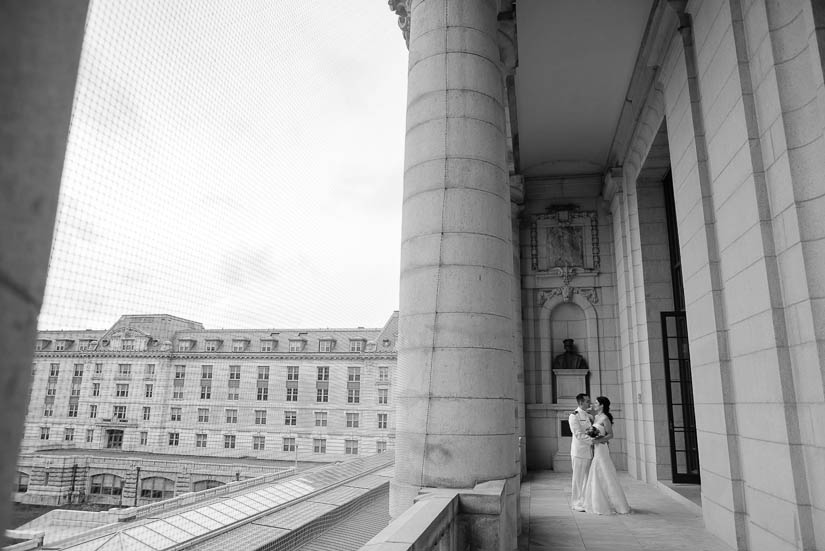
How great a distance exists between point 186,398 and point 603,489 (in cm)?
627

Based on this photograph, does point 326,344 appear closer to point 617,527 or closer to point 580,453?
point 580,453

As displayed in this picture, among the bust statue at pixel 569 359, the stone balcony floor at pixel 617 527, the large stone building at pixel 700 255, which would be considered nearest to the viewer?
the large stone building at pixel 700 255

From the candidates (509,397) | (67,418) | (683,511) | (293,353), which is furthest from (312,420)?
(67,418)

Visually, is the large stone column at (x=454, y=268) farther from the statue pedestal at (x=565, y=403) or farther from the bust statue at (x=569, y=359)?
the bust statue at (x=569, y=359)

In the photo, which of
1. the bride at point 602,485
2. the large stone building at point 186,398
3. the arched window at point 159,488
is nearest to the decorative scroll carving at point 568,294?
the large stone building at point 186,398

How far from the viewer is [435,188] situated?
568 centimetres

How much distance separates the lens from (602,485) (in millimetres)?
8609

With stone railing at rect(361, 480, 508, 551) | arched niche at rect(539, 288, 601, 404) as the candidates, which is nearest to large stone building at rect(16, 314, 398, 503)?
stone railing at rect(361, 480, 508, 551)

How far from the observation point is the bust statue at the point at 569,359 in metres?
14.7

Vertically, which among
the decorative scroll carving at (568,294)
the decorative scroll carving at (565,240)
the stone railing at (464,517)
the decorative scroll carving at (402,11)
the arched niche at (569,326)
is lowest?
the stone railing at (464,517)

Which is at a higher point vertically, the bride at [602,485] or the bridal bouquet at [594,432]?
the bridal bouquet at [594,432]

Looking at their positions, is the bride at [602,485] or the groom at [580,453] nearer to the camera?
the bride at [602,485]

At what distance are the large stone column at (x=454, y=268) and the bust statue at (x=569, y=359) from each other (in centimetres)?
938

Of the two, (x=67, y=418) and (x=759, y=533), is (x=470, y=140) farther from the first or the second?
(x=759, y=533)
